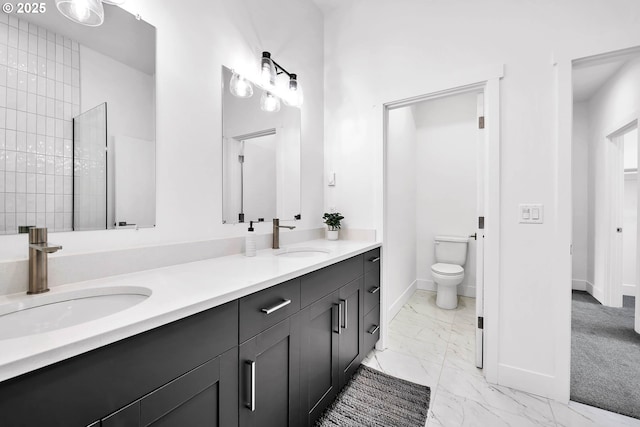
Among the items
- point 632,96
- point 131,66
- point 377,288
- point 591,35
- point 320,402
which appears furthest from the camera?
point 632,96

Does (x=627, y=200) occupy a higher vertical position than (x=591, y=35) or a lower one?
lower

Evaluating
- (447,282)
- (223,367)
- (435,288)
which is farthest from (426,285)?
(223,367)

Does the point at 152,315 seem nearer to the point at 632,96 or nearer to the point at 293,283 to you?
the point at 293,283

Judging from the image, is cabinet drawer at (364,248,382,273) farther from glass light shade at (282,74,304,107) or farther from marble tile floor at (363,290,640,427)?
glass light shade at (282,74,304,107)

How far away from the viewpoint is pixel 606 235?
2.91 m

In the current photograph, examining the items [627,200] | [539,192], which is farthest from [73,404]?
[627,200]

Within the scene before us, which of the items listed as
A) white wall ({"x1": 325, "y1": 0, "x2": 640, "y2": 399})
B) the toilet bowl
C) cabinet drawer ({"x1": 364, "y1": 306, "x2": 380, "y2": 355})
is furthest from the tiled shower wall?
the toilet bowl

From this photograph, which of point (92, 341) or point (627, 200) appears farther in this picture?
point (627, 200)

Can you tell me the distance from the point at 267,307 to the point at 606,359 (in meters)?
2.51

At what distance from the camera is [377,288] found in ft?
6.89

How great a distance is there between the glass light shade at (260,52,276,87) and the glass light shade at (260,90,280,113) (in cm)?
7

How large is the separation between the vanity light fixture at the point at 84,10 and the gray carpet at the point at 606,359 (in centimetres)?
302

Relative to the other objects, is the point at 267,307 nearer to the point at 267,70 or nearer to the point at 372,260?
the point at 372,260

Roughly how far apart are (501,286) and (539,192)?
0.63 metres
